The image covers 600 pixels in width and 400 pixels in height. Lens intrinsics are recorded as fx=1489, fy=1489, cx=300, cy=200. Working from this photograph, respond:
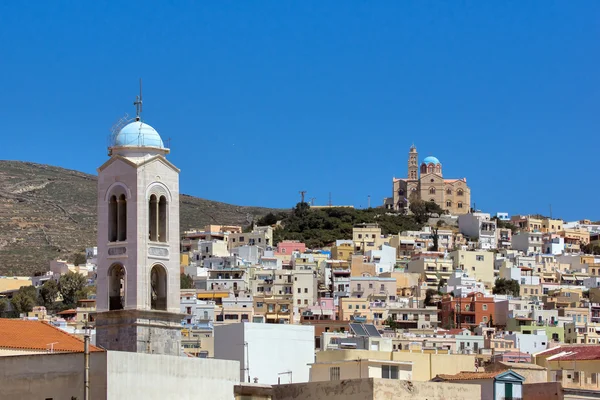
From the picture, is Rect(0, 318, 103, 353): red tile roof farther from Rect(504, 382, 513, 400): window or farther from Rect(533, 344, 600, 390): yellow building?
Rect(533, 344, 600, 390): yellow building

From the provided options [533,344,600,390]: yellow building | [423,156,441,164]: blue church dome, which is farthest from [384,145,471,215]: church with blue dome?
[533,344,600,390]: yellow building

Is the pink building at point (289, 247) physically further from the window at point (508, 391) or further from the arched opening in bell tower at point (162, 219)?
the arched opening in bell tower at point (162, 219)

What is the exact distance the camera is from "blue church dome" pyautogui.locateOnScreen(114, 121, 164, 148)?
34.6 meters

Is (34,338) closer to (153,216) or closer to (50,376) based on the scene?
(153,216)

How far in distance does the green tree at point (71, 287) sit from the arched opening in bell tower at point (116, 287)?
72467 mm

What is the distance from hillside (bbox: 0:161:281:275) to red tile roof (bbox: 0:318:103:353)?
9761cm

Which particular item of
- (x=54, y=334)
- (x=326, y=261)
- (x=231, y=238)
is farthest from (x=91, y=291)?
(x=54, y=334)

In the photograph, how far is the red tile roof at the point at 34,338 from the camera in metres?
31.5

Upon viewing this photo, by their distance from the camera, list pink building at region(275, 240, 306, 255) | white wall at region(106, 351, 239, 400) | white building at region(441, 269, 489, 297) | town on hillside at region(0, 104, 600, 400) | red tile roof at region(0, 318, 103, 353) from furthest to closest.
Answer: pink building at region(275, 240, 306, 255)
white building at region(441, 269, 489, 297)
red tile roof at region(0, 318, 103, 353)
town on hillside at region(0, 104, 600, 400)
white wall at region(106, 351, 239, 400)

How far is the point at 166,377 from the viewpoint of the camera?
95.2ft

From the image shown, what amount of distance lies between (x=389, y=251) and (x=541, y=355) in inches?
2421

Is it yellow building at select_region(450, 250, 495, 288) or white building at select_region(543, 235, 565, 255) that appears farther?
white building at select_region(543, 235, 565, 255)

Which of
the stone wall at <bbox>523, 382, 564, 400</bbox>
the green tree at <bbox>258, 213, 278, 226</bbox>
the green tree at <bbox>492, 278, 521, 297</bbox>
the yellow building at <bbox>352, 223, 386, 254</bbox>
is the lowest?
A: the stone wall at <bbox>523, 382, 564, 400</bbox>

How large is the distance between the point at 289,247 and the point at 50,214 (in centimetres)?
3586
